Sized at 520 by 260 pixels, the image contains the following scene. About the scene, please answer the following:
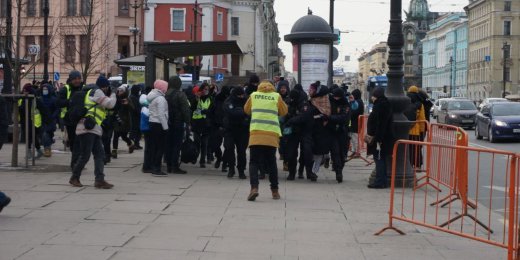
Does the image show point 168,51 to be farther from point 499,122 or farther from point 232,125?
point 499,122

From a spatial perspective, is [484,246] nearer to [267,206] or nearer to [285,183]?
[267,206]

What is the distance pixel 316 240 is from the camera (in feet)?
26.7

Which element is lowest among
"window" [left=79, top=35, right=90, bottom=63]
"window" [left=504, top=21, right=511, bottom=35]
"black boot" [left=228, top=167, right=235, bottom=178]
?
"black boot" [left=228, top=167, right=235, bottom=178]

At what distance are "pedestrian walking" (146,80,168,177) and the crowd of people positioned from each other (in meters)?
0.02

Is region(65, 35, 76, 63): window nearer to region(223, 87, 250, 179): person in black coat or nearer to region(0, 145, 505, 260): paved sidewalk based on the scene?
region(223, 87, 250, 179): person in black coat

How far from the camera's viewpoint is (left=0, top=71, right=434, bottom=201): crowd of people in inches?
439

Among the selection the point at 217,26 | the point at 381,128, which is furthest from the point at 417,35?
the point at 381,128

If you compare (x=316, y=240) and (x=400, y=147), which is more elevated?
(x=400, y=147)

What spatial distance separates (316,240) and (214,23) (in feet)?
205

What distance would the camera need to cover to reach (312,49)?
64.5 ft

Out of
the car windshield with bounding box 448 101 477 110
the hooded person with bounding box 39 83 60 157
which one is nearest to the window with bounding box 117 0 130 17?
the car windshield with bounding box 448 101 477 110

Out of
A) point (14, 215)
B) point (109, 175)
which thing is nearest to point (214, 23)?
point (109, 175)

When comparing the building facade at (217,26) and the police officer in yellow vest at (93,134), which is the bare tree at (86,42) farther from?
the police officer in yellow vest at (93,134)

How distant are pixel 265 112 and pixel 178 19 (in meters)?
58.4
